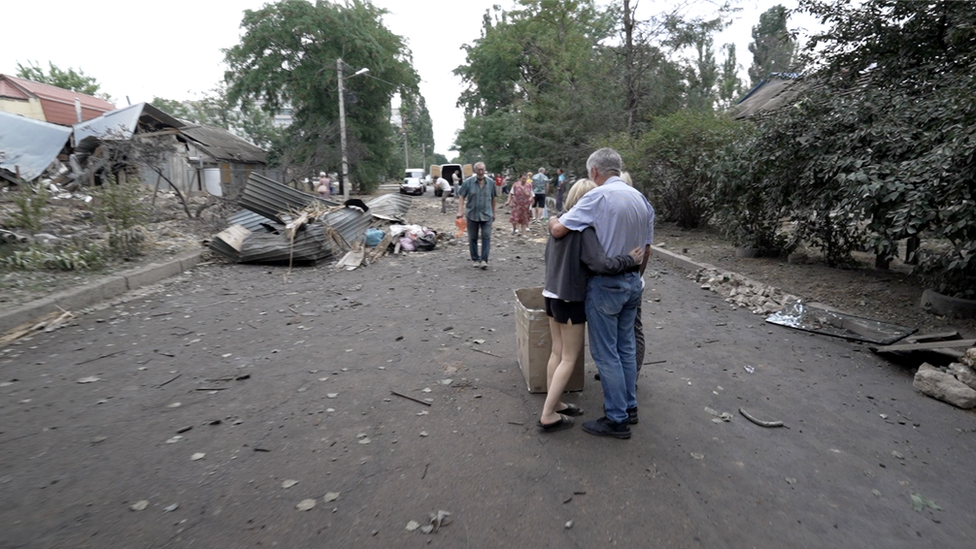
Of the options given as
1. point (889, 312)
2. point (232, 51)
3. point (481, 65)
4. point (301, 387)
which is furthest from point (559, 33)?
point (301, 387)

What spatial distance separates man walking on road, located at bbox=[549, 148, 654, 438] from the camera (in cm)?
322

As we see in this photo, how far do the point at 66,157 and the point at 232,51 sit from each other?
1418cm

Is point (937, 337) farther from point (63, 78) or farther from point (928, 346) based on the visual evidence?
point (63, 78)

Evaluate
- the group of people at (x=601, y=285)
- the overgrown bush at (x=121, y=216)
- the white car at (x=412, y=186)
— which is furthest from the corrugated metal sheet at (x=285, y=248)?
the white car at (x=412, y=186)

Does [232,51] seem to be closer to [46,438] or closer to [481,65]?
[481,65]

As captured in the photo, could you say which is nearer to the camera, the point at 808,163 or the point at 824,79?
the point at 808,163

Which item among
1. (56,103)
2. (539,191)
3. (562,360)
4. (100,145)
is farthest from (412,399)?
(56,103)

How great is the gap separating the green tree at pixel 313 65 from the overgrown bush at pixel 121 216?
22.0 metres

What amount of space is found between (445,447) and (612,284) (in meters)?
1.41

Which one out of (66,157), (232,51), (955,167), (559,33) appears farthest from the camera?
(232,51)

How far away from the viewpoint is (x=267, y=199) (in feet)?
38.4

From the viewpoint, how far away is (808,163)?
23.4 feet

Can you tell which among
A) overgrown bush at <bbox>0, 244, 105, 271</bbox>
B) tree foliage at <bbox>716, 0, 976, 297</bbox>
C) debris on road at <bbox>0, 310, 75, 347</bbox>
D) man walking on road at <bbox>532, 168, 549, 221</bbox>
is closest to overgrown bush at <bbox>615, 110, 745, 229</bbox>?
tree foliage at <bbox>716, 0, 976, 297</bbox>

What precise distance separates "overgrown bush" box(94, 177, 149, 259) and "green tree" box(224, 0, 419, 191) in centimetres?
2199
